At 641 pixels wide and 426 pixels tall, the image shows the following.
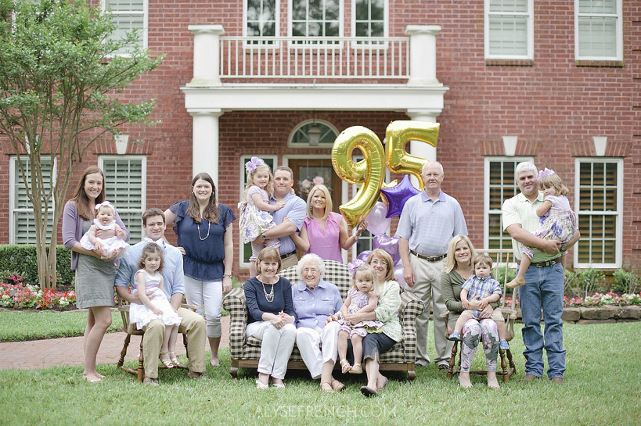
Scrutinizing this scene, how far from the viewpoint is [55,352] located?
7.29 meters

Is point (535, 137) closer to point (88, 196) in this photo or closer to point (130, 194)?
point (130, 194)

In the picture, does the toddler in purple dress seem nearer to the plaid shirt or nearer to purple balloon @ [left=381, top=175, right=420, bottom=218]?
the plaid shirt

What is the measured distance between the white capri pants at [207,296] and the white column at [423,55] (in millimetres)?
6377

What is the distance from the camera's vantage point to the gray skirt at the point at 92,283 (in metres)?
5.69

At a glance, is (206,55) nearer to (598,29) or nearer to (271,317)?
(271,317)

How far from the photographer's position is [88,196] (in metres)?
5.82

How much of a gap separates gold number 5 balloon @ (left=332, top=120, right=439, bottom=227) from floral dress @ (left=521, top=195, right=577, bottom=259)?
1.82 metres

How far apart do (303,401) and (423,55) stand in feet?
25.1

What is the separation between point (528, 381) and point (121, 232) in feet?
11.5

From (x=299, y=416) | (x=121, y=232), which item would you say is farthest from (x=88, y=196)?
(x=299, y=416)

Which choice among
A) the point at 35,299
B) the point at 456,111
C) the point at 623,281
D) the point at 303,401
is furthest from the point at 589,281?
the point at 35,299

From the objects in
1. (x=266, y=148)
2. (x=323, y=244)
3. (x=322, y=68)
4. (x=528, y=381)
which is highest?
(x=322, y=68)

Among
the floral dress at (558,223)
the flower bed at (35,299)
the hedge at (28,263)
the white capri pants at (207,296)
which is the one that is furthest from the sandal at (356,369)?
the hedge at (28,263)

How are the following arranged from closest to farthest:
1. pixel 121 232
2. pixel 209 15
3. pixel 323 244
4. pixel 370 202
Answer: pixel 121 232 → pixel 323 244 → pixel 370 202 → pixel 209 15
